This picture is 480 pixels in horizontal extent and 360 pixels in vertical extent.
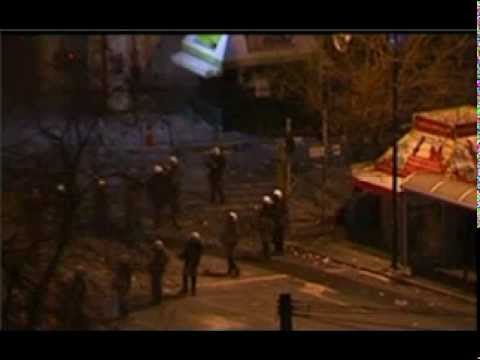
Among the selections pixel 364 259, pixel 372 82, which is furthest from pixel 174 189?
pixel 372 82

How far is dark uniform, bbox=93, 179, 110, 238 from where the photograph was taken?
957 cm

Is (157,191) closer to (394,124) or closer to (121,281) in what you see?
(121,281)

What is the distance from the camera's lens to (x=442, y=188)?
10203 mm

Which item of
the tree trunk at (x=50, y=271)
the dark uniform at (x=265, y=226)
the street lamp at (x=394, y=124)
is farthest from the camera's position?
the street lamp at (x=394, y=124)

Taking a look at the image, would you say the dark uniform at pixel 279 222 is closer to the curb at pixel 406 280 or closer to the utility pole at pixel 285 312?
the curb at pixel 406 280

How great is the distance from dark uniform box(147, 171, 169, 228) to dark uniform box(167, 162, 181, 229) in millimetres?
35

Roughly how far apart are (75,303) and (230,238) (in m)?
1.41

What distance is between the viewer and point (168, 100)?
9742 millimetres

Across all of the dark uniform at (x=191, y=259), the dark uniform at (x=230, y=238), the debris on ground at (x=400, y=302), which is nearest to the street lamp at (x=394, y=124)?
the debris on ground at (x=400, y=302)

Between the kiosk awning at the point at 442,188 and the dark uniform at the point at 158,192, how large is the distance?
2170 millimetres

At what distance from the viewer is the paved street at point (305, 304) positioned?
9.29m

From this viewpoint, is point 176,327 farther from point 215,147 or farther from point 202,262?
point 215,147

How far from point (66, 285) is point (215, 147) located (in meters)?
1.72

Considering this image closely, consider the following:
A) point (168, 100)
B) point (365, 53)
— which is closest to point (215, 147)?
point (168, 100)
